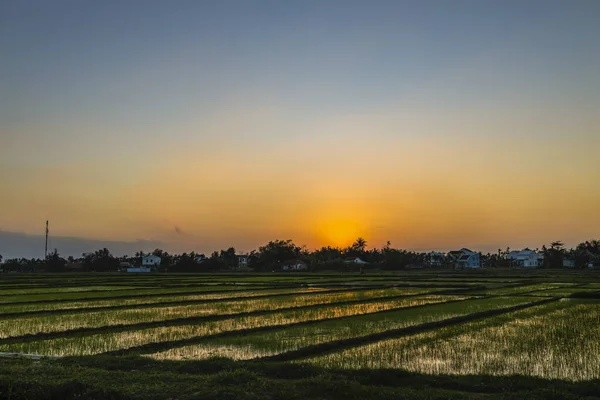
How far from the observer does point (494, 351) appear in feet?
37.6

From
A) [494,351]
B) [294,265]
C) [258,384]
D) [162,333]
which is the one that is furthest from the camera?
[294,265]

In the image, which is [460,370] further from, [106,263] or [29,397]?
[106,263]

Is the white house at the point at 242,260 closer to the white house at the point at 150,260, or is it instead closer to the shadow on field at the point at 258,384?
the white house at the point at 150,260

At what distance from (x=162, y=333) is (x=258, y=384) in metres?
7.22

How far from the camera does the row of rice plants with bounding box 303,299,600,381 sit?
9.71 meters

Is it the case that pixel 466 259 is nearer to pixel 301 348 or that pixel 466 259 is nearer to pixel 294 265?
pixel 294 265

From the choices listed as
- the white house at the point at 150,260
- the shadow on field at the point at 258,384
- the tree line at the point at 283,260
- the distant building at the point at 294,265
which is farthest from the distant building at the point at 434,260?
the shadow on field at the point at 258,384

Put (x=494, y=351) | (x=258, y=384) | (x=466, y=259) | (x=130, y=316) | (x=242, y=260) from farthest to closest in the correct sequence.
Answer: (x=242, y=260), (x=466, y=259), (x=130, y=316), (x=494, y=351), (x=258, y=384)

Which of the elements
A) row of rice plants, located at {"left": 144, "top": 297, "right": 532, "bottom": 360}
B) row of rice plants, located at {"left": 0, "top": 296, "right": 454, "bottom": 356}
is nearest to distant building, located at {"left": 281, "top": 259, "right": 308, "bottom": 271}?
row of rice plants, located at {"left": 0, "top": 296, "right": 454, "bottom": 356}

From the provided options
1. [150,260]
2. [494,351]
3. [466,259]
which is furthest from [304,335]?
[150,260]

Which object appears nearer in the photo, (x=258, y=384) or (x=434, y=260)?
(x=258, y=384)

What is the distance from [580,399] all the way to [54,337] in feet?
40.1

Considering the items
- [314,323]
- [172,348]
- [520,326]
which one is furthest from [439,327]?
[172,348]

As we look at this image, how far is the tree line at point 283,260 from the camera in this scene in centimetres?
8231
